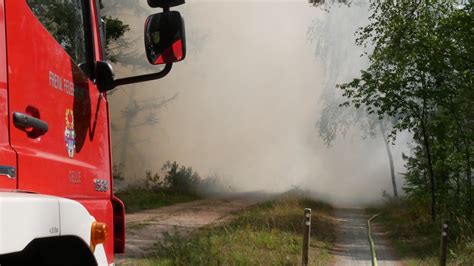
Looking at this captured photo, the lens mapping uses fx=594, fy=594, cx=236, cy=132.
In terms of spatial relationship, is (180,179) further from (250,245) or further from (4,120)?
(4,120)

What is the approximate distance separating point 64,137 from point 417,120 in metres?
14.2

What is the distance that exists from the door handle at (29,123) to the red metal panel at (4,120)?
65 millimetres

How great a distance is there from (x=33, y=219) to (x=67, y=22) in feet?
4.81

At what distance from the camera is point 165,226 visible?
1360 centimetres

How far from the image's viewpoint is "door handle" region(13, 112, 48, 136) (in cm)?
238

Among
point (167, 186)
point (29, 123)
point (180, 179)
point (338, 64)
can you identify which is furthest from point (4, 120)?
point (338, 64)

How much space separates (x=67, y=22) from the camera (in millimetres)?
3176

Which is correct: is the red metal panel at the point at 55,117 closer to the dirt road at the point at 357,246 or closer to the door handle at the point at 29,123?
the door handle at the point at 29,123

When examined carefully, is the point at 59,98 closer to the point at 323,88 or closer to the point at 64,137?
the point at 64,137

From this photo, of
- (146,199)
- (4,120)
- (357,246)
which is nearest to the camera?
(4,120)

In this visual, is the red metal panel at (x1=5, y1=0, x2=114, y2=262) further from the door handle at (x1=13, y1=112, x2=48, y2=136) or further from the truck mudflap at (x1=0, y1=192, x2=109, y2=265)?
the truck mudflap at (x1=0, y1=192, x2=109, y2=265)

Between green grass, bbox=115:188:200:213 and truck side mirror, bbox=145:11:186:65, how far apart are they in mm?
14122

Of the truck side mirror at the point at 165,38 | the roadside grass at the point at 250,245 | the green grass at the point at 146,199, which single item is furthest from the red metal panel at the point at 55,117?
the green grass at the point at 146,199

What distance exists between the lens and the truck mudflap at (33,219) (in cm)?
187
